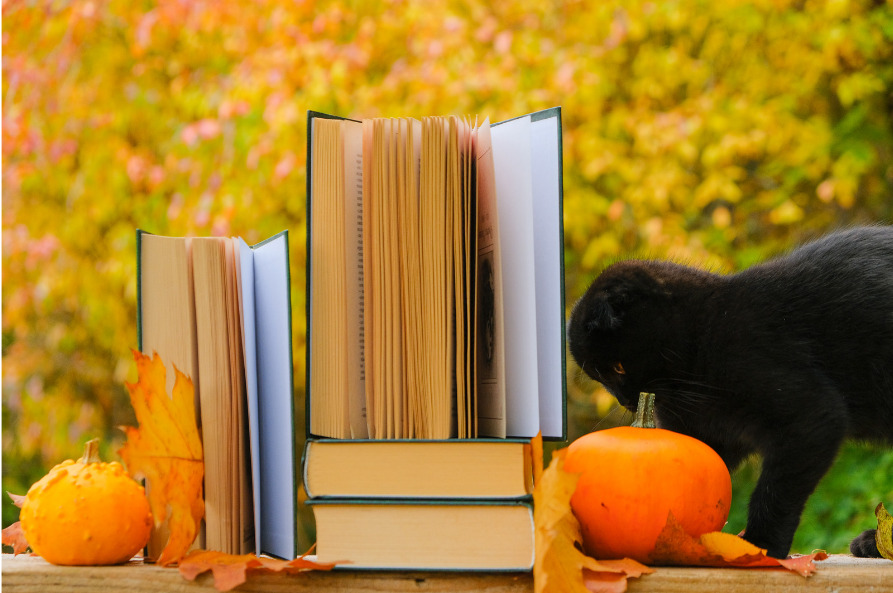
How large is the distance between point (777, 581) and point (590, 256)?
184 cm

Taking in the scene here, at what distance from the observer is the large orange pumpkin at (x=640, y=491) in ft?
2.07

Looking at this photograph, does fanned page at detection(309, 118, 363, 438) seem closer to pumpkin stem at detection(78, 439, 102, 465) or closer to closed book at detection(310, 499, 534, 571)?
closed book at detection(310, 499, 534, 571)

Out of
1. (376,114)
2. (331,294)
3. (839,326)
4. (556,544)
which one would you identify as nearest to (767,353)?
(839,326)

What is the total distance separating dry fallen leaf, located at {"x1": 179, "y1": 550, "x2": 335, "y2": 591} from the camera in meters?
0.57

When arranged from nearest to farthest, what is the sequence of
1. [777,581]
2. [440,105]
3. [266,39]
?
[777,581], [440,105], [266,39]

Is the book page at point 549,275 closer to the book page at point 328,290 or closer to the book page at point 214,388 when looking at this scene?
the book page at point 328,290

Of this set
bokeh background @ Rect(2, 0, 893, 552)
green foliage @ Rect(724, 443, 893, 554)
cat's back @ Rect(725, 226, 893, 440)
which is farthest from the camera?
bokeh background @ Rect(2, 0, 893, 552)

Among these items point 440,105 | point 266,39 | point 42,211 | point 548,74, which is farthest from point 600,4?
point 42,211

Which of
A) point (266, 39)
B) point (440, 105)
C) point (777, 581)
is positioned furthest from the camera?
point (266, 39)

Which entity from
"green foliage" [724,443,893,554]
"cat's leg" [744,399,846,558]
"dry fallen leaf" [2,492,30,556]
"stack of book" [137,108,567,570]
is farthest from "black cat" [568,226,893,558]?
"green foliage" [724,443,893,554]

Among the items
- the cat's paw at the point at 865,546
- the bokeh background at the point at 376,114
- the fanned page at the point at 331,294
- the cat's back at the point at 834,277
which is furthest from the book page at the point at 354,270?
the bokeh background at the point at 376,114

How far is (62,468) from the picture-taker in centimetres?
65

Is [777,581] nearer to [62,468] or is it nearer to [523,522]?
[523,522]

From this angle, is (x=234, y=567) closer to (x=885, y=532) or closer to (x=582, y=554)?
(x=582, y=554)
